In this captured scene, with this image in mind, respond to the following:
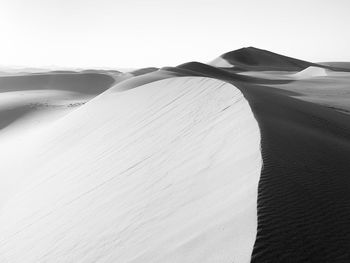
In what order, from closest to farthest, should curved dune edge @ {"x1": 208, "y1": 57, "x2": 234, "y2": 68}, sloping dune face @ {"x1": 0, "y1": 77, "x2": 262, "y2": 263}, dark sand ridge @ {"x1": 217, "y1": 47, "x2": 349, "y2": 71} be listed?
sloping dune face @ {"x1": 0, "y1": 77, "x2": 262, "y2": 263} → curved dune edge @ {"x1": 208, "y1": 57, "x2": 234, "y2": 68} → dark sand ridge @ {"x1": 217, "y1": 47, "x2": 349, "y2": 71}

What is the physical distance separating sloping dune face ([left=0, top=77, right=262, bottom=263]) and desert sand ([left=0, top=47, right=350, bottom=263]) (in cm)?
1

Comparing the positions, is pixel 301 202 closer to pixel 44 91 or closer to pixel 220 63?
pixel 44 91

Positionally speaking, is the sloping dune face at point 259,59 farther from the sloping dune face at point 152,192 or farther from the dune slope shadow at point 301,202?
the dune slope shadow at point 301,202

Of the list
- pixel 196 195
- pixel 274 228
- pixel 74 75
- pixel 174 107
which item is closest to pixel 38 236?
pixel 196 195

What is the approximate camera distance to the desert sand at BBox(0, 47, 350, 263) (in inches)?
80.9

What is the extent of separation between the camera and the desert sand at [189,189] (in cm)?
205

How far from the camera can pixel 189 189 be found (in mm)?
2988

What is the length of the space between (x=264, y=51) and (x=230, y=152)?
172 ft

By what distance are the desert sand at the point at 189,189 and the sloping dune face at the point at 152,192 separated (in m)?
0.01

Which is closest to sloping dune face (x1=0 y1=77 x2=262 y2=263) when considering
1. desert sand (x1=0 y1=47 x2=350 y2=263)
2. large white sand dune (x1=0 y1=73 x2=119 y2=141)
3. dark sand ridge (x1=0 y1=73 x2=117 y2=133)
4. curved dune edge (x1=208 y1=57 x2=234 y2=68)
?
desert sand (x1=0 y1=47 x2=350 y2=263)

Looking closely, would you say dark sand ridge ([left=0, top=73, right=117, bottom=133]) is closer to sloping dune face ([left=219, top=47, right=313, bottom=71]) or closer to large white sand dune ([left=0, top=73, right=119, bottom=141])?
large white sand dune ([left=0, top=73, right=119, bottom=141])

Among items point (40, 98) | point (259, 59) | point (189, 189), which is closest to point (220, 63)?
point (259, 59)

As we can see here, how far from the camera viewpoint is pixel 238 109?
4.73m

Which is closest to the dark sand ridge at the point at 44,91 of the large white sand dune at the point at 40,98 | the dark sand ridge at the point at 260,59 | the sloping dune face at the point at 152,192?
the large white sand dune at the point at 40,98
